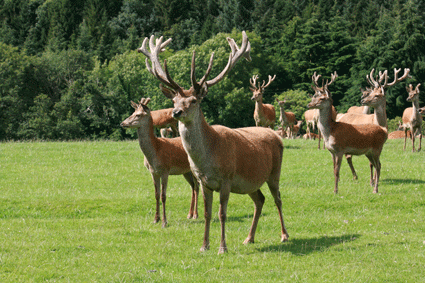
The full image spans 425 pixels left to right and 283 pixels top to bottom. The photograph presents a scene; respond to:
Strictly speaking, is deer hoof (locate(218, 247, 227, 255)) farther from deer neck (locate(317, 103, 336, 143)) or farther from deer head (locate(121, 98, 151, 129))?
deer neck (locate(317, 103, 336, 143))

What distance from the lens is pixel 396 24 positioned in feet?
157

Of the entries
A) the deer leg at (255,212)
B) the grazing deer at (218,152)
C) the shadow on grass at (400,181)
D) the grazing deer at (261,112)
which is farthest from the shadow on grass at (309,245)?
the grazing deer at (261,112)

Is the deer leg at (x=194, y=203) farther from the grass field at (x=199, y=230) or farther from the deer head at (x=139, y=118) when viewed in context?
the deer head at (x=139, y=118)

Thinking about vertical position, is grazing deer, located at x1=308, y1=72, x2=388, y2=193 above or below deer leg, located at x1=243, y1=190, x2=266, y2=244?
above

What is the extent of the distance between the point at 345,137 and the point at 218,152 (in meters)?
6.22

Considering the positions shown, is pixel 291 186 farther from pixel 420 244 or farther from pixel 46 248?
pixel 46 248

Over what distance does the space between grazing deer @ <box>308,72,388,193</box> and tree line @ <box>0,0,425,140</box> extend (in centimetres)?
3180

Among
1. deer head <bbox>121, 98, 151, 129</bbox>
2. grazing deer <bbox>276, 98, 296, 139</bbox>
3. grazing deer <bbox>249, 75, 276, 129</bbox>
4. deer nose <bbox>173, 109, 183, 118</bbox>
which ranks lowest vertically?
grazing deer <bbox>276, 98, 296, 139</bbox>

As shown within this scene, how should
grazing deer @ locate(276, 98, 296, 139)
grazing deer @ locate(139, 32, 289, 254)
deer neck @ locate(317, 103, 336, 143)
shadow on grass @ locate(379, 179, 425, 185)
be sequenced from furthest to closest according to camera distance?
grazing deer @ locate(276, 98, 296, 139) → shadow on grass @ locate(379, 179, 425, 185) → deer neck @ locate(317, 103, 336, 143) → grazing deer @ locate(139, 32, 289, 254)

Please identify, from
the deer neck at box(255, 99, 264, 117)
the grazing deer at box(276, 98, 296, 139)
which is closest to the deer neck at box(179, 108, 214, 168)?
the deer neck at box(255, 99, 264, 117)

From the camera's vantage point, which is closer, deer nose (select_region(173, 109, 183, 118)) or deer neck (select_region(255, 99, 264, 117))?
deer nose (select_region(173, 109, 183, 118))

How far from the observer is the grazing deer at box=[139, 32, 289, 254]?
6977 mm

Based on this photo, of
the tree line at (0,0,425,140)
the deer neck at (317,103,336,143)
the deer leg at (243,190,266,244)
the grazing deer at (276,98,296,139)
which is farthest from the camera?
the tree line at (0,0,425,140)

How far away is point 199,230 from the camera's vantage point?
909cm
